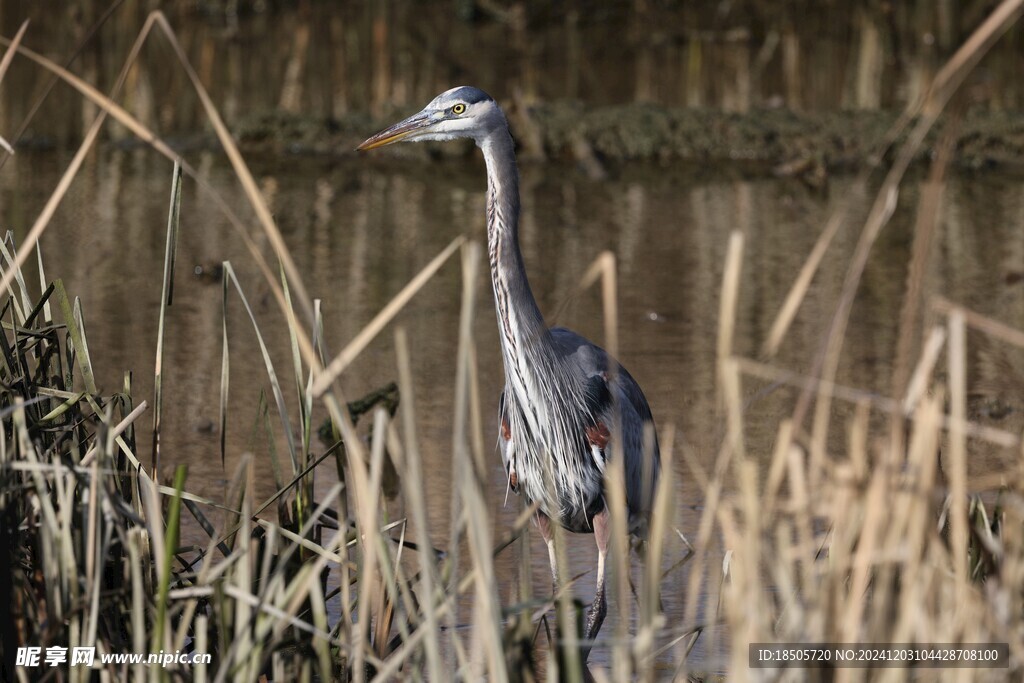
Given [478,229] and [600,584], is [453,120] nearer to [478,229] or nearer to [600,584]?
[600,584]

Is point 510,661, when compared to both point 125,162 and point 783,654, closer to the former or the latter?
point 783,654

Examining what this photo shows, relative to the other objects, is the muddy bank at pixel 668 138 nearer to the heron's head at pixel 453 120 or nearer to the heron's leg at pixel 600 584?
the heron's head at pixel 453 120

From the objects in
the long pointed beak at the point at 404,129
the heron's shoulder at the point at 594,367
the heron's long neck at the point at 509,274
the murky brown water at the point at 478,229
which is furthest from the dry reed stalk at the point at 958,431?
the long pointed beak at the point at 404,129

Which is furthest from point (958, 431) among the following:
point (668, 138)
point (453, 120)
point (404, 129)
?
point (668, 138)

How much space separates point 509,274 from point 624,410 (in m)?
0.53

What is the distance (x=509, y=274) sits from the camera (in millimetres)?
3842

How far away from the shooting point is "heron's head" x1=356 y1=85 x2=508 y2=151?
13.2ft

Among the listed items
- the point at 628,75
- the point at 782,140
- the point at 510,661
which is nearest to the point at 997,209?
the point at 782,140

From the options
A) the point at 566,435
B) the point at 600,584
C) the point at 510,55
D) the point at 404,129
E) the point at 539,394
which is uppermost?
the point at 510,55

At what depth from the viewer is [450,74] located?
43.8 ft

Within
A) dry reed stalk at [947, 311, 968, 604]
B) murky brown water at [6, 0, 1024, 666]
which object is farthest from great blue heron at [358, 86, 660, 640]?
dry reed stalk at [947, 311, 968, 604]

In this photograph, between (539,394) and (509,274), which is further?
(539,394)

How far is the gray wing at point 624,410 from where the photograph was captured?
4062 mm

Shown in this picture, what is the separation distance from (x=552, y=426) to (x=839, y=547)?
168 cm
